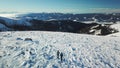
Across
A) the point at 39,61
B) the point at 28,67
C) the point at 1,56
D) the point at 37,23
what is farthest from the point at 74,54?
the point at 37,23

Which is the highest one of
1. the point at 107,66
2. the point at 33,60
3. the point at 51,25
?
the point at 33,60

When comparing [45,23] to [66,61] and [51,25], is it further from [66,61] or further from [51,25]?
[66,61]

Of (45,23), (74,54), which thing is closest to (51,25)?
(45,23)

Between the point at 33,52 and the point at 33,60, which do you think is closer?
the point at 33,60

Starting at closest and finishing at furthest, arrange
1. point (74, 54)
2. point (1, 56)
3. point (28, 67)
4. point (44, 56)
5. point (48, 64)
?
1. point (28, 67)
2. point (48, 64)
3. point (1, 56)
4. point (44, 56)
5. point (74, 54)

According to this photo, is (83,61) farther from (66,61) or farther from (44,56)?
(44,56)

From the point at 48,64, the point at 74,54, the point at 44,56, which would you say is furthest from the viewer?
the point at 74,54

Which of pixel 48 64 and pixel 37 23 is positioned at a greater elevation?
pixel 48 64

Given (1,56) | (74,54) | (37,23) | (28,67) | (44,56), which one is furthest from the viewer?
(37,23)

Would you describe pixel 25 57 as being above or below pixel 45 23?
above
